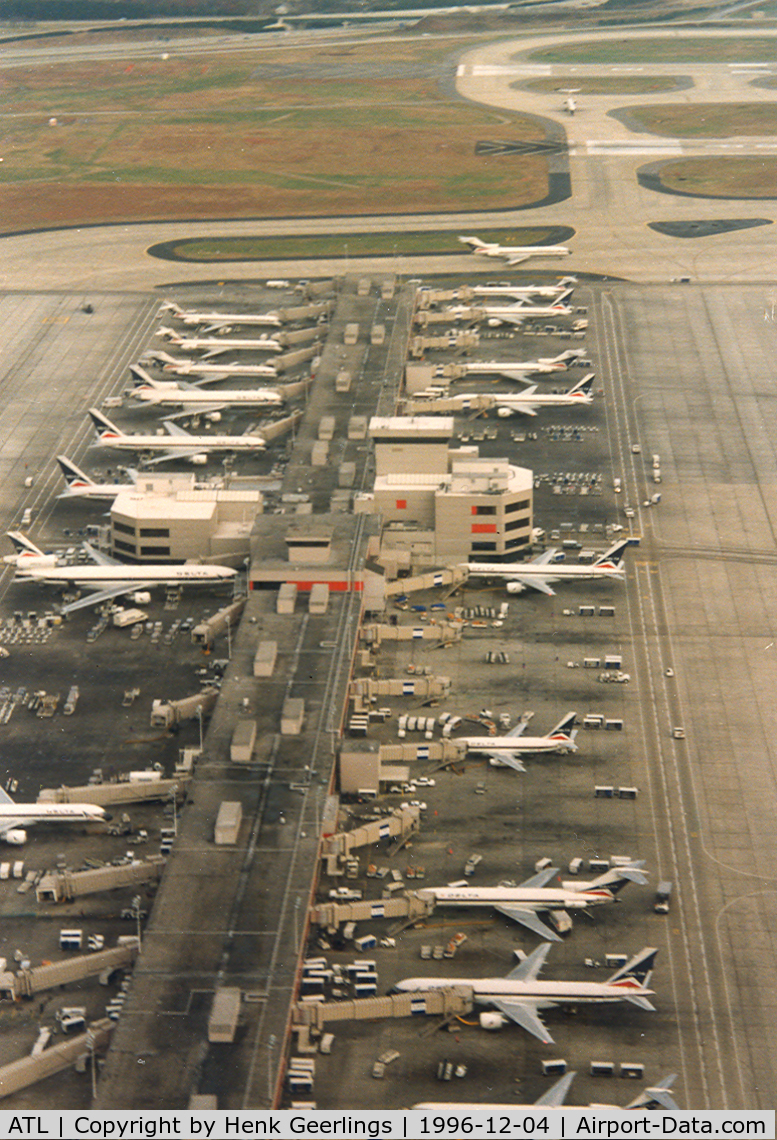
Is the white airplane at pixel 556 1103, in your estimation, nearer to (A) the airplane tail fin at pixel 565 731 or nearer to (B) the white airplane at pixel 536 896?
(B) the white airplane at pixel 536 896

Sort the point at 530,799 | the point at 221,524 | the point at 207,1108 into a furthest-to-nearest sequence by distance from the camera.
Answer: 1. the point at 221,524
2. the point at 530,799
3. the point at 207,1108

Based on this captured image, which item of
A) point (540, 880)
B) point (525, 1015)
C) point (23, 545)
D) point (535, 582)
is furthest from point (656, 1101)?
point (23, 545)

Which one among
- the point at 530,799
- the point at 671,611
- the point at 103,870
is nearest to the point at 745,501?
the point at 671,611

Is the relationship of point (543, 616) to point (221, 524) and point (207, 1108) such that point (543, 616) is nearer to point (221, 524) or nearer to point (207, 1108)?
point (221, 524)

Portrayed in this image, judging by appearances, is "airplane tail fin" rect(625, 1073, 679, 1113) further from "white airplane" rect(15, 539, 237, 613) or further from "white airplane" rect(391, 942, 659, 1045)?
"white airplane" rect(15, 539, 237, 613)

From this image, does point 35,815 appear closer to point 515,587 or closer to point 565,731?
point 565,731

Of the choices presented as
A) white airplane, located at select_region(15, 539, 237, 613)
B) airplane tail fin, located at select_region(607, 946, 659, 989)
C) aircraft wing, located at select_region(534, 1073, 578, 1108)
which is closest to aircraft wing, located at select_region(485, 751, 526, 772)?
airplane tail fin, located at select_region(607, 946, 659, 989)

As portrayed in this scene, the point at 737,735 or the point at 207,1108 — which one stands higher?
the point at 207,1108

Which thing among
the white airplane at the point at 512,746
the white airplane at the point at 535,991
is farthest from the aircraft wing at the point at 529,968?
the white airplane at the point at 512,746
